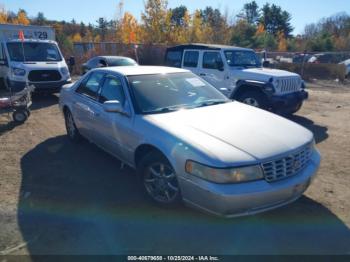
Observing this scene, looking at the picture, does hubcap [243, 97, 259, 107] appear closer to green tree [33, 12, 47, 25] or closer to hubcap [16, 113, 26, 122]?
hubcap [16, 113, 26, 122]

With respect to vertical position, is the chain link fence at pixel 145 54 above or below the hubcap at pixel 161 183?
below

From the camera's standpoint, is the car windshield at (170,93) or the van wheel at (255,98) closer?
the car windshield at (170,93)

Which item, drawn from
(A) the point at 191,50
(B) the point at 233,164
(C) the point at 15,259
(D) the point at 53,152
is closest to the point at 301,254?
(B) the point at 233,164

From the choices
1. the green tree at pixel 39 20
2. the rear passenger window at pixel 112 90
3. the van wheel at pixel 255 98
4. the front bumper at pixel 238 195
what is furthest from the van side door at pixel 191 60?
the green tree at pixel 39 20

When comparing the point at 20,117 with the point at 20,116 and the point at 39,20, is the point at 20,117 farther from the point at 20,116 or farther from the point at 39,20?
the point at 39,20

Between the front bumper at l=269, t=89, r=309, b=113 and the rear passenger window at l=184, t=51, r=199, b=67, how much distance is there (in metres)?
2.63

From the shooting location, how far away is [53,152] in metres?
6.04

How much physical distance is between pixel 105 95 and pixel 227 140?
2239 millimetres

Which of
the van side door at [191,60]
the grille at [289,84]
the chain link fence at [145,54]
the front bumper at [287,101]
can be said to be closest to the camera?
the front bumper at [287,101]

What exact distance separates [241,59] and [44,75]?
21.7ft

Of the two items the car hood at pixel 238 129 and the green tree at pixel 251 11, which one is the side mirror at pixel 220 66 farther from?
the green tree at pixel 251 11

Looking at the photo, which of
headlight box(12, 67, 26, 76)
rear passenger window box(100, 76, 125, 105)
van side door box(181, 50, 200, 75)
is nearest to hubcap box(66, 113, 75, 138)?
rear passenger window box(100, 76, 125, 105)

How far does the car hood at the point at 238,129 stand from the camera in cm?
343

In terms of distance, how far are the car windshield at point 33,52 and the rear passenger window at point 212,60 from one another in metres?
5.97
